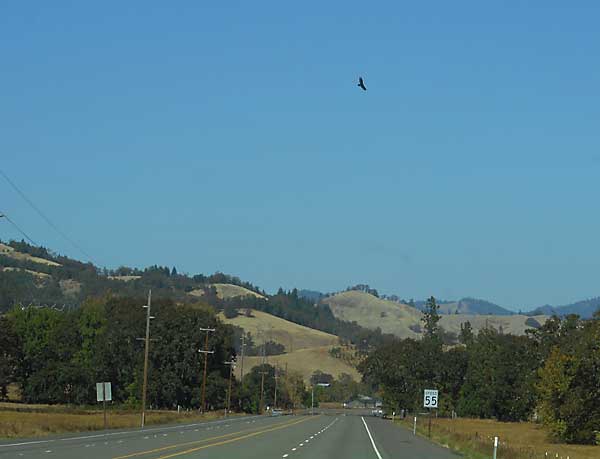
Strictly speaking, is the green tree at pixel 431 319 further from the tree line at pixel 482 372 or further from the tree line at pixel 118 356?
the tree line at pixel 118 356

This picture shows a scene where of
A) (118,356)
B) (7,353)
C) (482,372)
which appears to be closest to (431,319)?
(482,372)

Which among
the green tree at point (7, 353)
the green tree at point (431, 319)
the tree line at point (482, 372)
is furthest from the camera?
the green tree at point (431, 319)

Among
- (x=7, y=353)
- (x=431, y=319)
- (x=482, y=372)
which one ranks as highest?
(x=431, y=319)

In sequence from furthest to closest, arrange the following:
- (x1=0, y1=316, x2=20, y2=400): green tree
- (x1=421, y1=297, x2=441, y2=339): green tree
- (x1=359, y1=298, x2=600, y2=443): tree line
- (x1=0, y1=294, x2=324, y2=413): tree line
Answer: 1. (x1=421, y1=297, x2=441, y2=339): green tree
2. (x1=0, y1=294, x2=324, y2=413): tree line
3. (x1=0, y1=316, x2=20, y2=400): green tree
4. (x1=359, y1=298, x2=600, y2=443): tree line

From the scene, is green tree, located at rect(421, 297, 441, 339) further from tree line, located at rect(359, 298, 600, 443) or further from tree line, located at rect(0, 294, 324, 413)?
tree line, located at rect(0, 294, 324, 413)

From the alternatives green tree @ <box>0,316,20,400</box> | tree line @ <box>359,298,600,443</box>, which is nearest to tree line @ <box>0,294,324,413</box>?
green tree @ <box>0,316,20,400</box>

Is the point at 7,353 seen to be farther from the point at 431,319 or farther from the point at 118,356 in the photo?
the point at 431,319

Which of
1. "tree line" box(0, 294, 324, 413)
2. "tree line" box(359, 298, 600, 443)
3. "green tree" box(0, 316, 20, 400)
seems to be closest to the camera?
"tree line" box(359, 298, 600, 443)

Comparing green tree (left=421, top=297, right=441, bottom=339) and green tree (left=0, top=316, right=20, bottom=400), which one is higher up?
green tree (left=421, top=297, right=441, bottom=339)

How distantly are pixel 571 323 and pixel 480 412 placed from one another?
97.2 feet

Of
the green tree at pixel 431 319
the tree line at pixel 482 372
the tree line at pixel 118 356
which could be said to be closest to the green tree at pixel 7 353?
the tree line at pixel 118 356

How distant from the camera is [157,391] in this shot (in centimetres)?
12494

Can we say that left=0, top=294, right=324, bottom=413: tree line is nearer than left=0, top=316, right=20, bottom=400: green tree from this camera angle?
No

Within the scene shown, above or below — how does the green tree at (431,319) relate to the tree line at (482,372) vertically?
above
